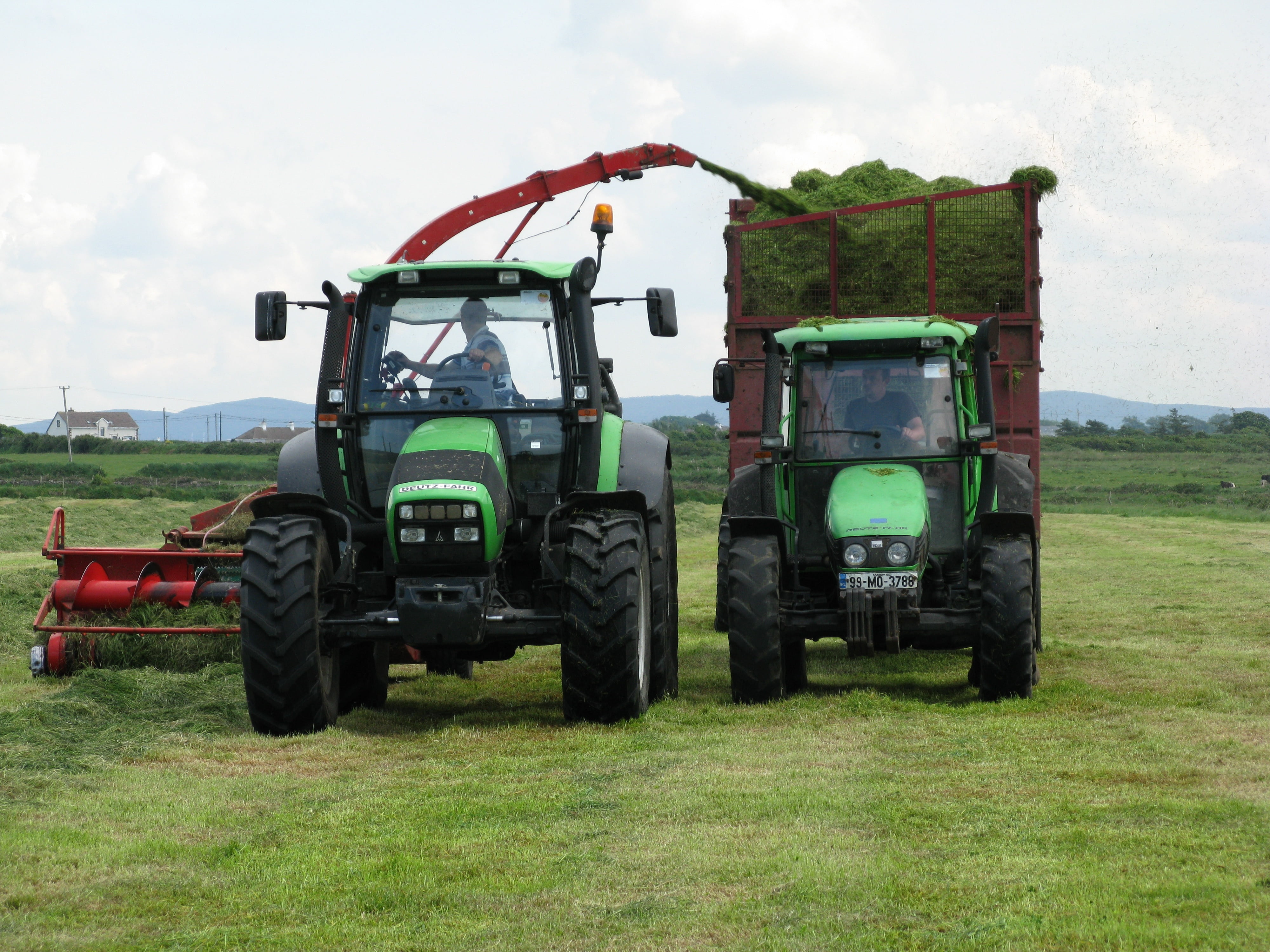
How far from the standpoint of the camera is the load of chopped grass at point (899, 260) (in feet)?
38.5

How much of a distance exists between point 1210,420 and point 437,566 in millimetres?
95897

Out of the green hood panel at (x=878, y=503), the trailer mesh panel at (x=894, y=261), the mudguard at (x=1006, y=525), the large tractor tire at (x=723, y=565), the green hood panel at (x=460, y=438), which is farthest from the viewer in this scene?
the trailer mesh panel at (x=894, y=261)

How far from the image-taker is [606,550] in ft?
25.1

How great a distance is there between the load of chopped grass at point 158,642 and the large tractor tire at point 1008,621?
481cm

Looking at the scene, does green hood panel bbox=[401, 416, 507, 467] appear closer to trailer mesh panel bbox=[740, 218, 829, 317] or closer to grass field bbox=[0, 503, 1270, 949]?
grass field bbox=[0, 503, 1270, 949]

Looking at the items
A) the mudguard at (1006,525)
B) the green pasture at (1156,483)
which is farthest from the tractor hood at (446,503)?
the green pasture at (1156,483)

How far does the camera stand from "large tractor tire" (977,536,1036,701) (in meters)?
8.45

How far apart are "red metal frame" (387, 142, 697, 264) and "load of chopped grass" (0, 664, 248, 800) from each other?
18.7 feet

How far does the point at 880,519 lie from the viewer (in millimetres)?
8672

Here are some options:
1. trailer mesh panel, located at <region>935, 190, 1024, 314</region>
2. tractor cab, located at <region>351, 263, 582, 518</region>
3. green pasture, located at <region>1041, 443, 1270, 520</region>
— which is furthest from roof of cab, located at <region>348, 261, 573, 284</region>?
green pasture, located at <region>1041, 443, 1270, 520</region>

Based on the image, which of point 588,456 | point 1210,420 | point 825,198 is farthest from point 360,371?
point 1210,420

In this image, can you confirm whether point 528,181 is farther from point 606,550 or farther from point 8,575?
point 606,550

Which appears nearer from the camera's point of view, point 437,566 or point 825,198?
point 437,566

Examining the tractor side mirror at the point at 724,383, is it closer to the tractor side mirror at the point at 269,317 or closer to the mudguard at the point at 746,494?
the mudguard at the point at 746,494
